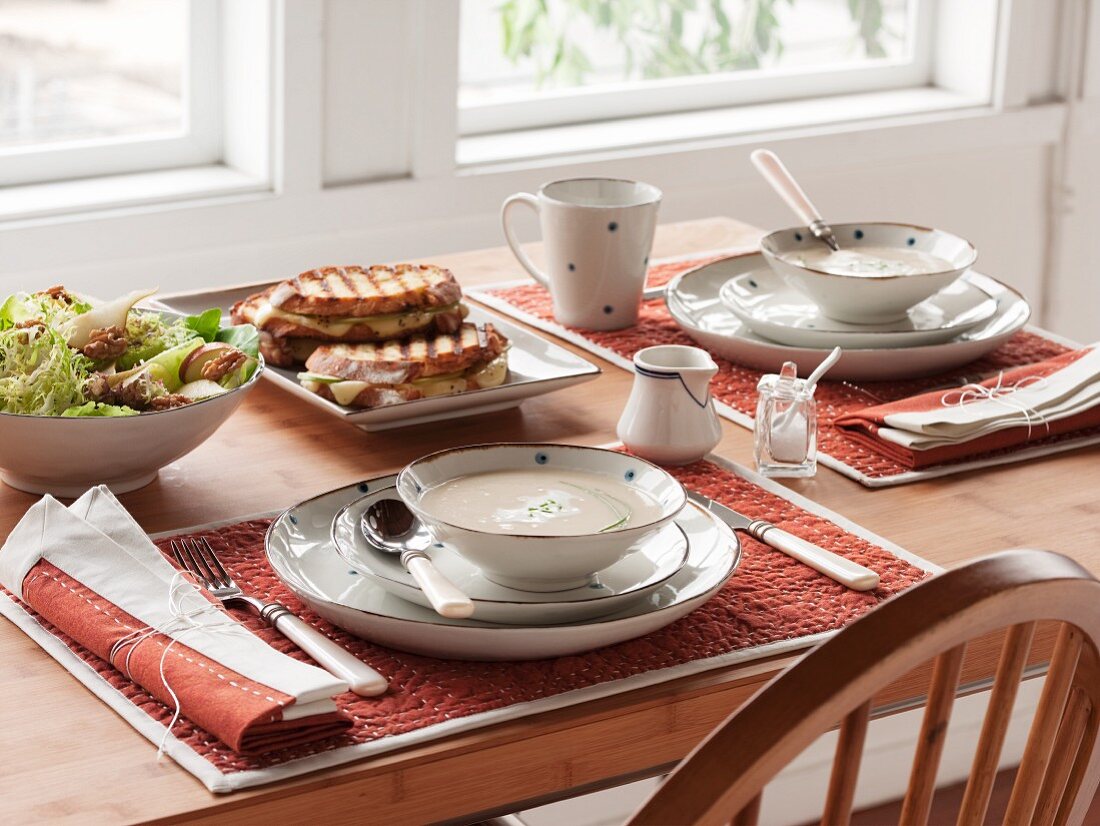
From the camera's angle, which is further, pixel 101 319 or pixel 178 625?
pixel 101 319

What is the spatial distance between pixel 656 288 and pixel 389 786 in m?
0.98

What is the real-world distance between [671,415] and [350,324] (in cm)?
33

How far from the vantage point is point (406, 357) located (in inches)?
50.4

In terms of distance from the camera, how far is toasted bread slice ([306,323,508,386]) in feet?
4.14

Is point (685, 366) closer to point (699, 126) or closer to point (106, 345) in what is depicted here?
point (106, 345)

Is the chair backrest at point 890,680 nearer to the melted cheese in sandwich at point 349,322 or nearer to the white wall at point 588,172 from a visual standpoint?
the melted cheese in sandwich at point 349,322

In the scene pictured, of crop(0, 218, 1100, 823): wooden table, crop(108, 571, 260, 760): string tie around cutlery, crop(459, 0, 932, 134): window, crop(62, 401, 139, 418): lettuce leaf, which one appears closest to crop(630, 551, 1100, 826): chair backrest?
crop(0, 218, 1100, 823): wooden table

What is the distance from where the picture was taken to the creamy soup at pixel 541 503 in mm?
910

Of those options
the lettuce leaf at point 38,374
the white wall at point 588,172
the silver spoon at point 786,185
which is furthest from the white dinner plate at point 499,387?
the white wall at point 588,172

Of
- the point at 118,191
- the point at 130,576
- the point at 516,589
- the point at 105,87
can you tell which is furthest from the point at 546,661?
the point at 105,87

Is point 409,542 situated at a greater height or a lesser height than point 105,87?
lesser

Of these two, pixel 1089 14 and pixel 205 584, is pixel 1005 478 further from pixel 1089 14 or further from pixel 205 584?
pixel 1089 14

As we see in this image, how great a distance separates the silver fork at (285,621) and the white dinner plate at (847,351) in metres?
0.59

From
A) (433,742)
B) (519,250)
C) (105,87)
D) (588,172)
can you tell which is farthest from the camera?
(588,172)
